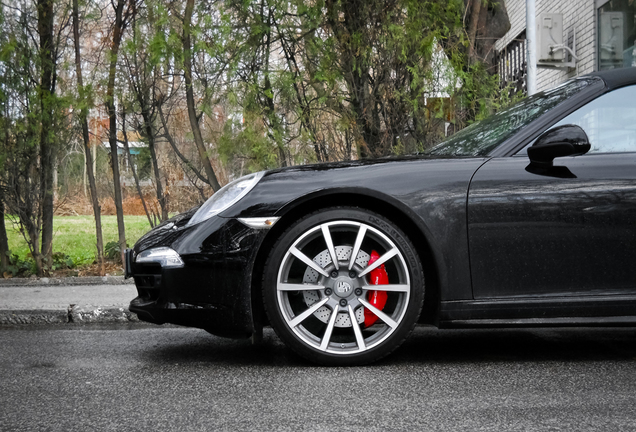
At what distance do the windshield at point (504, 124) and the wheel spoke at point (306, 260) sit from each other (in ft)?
3.40

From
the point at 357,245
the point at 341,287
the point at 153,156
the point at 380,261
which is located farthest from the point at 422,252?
the point at 153,156

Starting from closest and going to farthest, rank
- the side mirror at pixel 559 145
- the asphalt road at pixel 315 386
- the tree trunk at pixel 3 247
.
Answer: the asphalt road at pixel 315 386
the side mirror at pixel 559 145
the tree trunk at pixel 3 247

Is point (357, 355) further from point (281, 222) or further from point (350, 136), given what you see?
point (350, 136)

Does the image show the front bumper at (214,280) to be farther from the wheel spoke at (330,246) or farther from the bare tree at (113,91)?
the bare tree at (113,91)

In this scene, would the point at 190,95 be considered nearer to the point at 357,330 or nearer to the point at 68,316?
the point at 68,316

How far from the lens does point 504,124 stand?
4039mm

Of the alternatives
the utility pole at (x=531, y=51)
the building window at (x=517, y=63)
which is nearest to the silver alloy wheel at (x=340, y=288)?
the utility pole at (x=531, y=51)

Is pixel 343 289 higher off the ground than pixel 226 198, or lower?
lower

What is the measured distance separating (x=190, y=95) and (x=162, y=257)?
13.3 feet

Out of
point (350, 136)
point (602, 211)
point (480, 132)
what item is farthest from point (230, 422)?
point (350, 136)

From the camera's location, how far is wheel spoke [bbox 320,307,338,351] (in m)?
3.53

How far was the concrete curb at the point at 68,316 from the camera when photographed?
18.5ft

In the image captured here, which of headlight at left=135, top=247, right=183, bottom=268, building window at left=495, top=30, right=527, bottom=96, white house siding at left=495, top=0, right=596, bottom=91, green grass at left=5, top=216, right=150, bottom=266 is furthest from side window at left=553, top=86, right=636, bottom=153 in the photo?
building window at left=495, top=30, right=527, bottom=96

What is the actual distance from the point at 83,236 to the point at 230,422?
7.95 metres
